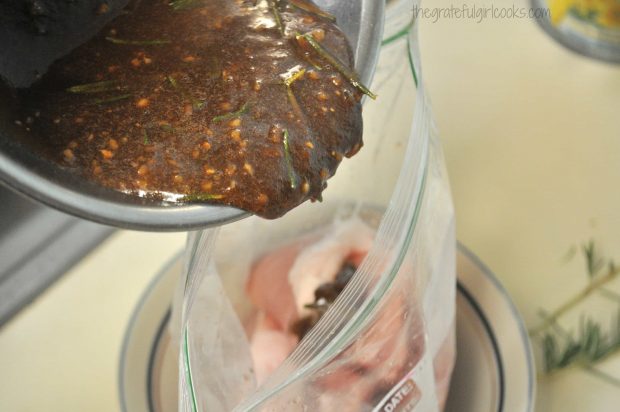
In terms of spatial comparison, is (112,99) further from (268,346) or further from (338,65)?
(268,346)

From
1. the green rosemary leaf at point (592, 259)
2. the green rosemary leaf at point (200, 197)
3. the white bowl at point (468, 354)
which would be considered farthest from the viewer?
the green rosemary leaf at point (592, 259)

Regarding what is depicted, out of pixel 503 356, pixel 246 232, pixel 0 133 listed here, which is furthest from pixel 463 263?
pixel 0 133

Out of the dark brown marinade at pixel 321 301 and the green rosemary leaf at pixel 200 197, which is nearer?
the green rosemary leaf at pixel 200 197

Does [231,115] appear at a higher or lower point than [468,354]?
higher

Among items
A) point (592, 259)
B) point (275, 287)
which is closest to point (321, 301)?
point (275, 287)

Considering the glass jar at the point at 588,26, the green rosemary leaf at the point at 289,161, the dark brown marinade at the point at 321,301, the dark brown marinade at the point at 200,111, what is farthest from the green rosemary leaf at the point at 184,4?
the glass jar at the point at 588,26

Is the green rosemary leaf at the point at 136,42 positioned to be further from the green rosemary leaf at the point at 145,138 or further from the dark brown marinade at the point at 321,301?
the dark brown marinade at the point at 321,301

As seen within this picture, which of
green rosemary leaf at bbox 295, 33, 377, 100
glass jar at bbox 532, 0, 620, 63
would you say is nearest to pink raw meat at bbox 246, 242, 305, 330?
green rosemary leaf at bbox 295, 33, 377, 100
